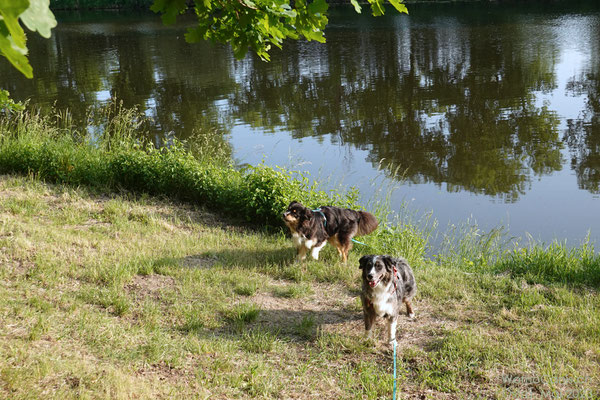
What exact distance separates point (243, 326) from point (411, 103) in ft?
43.8

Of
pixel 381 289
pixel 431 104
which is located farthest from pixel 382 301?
pixel 431 104

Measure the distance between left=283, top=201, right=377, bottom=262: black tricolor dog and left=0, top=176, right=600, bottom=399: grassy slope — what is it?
240 mm

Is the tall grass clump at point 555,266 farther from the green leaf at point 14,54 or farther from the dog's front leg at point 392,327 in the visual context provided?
the green leaf at point 14,54

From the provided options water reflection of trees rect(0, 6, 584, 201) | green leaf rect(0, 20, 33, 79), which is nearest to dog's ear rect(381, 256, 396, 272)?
green leaf rect(0, 20, 33, 79)

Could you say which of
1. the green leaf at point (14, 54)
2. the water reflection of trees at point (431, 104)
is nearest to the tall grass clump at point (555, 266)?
the water reflection of trees at point (431, 104)

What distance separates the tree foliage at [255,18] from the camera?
3.80 metres

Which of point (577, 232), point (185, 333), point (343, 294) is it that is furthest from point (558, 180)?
point (185, 333)

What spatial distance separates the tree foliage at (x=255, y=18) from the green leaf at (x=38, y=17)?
1765 mm

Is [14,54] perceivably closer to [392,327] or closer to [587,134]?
[392,327]

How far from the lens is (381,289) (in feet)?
16.2

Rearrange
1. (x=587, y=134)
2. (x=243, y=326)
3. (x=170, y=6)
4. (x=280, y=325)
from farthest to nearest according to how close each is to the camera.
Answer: (x=587, y=134) < (x=280, y=325) < (x=243, y=326) < (x=170, y=6)

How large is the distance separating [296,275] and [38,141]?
6.87 m

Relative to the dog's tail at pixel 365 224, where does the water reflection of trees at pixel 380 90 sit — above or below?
above

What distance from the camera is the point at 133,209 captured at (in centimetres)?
844
